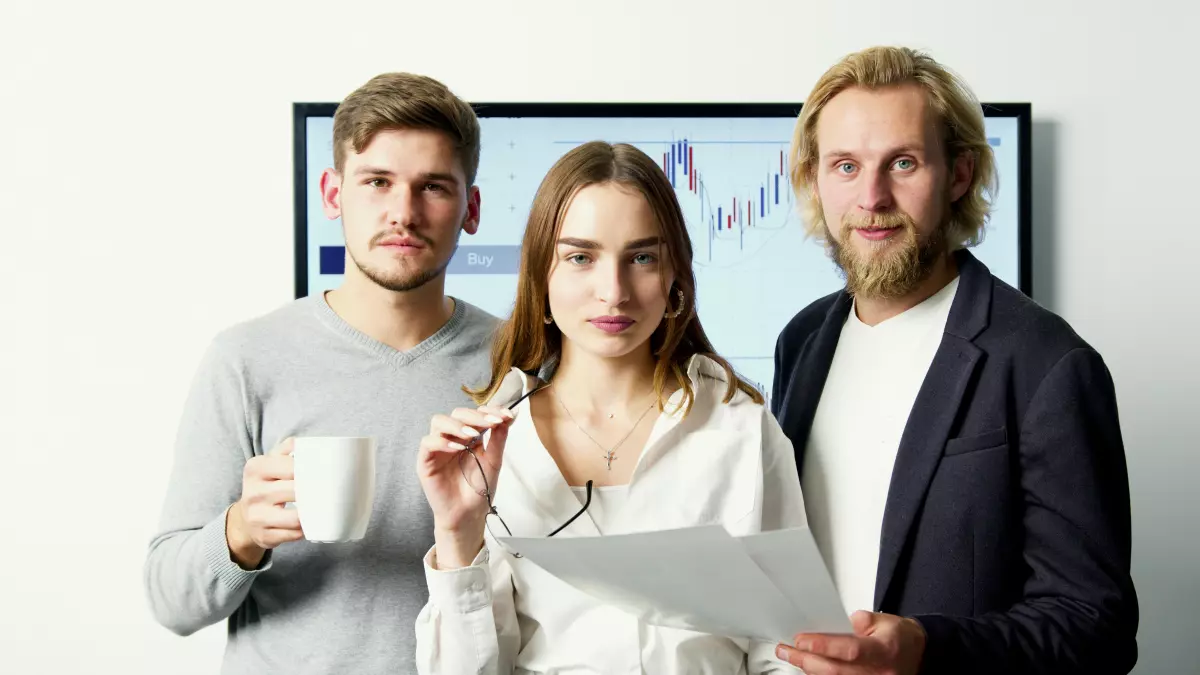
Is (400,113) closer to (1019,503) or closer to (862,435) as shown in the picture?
(862,435)

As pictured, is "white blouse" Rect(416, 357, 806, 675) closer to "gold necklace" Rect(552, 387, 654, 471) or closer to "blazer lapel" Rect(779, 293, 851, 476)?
"gold necklace" Rect(552, 387, 654, 471)

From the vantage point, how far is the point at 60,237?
323 centimetres

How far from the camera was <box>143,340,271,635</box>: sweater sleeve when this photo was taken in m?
1.68

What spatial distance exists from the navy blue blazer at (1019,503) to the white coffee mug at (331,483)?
0.84m

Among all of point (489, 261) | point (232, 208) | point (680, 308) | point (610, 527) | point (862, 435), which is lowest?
point (610, 527)

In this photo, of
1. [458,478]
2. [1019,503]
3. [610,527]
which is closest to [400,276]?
[458,478]

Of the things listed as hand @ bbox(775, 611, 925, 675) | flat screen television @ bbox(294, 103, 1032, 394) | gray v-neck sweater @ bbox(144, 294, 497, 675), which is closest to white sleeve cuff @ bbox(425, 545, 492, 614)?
gray v-neck sweater @ bbox(144, 294, 497, 675)

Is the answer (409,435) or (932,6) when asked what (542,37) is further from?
(409,435)

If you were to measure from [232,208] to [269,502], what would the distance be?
194 cm

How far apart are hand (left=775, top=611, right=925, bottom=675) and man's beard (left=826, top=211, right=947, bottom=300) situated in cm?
62

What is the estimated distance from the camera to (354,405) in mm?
1833

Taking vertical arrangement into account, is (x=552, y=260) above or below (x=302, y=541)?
above

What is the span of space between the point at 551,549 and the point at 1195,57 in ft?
9.92

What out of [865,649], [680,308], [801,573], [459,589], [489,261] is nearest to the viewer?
[801,573]
